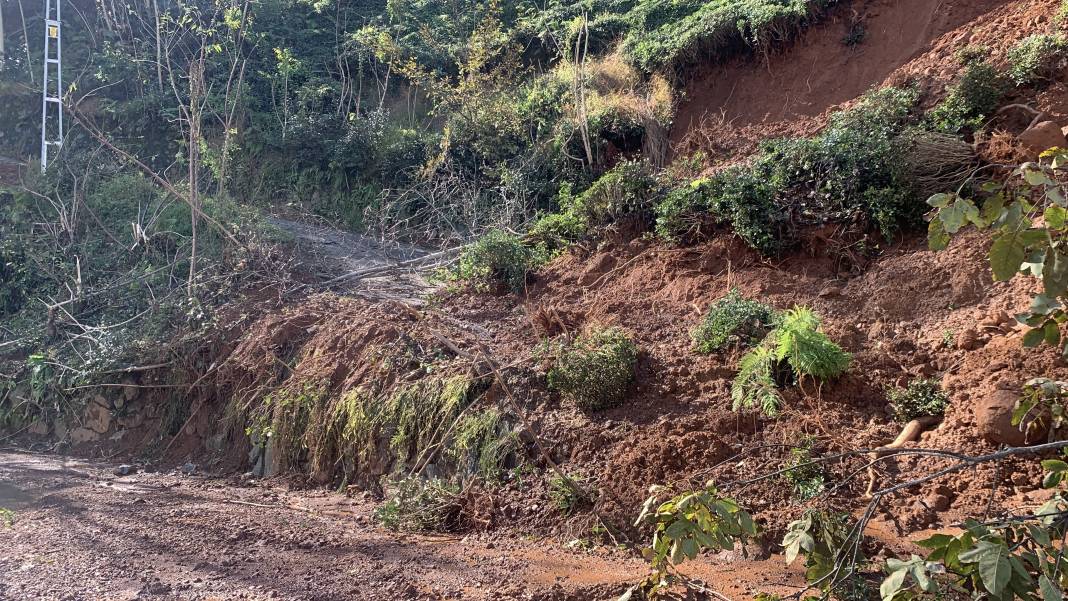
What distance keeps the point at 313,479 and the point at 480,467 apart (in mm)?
1994

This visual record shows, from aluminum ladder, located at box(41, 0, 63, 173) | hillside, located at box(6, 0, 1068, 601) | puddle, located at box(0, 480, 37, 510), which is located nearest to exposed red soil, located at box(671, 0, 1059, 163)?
hillside, located at box(6, 0, 1068, 601)

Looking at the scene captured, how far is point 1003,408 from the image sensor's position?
185 inches

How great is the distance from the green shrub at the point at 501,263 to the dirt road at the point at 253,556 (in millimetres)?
3098

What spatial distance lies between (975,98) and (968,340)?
2950 mm

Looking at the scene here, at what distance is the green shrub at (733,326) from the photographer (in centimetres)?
622

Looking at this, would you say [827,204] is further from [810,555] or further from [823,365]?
[810,555]

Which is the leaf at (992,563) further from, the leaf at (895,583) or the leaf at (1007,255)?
the leaf at (1007,255)

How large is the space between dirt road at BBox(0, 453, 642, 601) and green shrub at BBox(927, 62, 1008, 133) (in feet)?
17.6

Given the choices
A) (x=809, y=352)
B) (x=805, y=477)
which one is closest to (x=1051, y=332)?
(x=805, y=477)

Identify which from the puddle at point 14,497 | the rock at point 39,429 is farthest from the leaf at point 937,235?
the rock at point 39,429

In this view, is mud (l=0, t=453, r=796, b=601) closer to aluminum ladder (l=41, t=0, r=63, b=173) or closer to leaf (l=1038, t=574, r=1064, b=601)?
leaf (l=1038, t=574, r=1064, b=601)

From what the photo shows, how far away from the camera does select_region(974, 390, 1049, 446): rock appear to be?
15.1 ft

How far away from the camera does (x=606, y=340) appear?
21.0ft

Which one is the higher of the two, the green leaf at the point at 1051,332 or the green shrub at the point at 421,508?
the green leaf at the point at 1051,332
